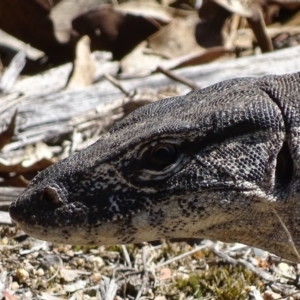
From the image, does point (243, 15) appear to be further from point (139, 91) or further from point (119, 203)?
point (119, 203)

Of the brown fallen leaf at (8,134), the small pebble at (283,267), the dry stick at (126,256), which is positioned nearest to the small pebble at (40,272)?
the dry stick at (126,256)

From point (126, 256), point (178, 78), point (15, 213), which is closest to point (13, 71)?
point (178, 78)

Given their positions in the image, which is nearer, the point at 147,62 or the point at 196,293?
the point at 196,293

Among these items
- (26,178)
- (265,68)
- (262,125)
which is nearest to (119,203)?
(262,125)

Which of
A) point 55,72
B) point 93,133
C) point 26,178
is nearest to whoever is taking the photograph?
point 26,178

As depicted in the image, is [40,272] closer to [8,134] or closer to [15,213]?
[8,134]

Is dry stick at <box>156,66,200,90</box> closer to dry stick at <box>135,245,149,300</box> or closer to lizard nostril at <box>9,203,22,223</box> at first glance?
dry stick at <box>135,245,149,300</box>

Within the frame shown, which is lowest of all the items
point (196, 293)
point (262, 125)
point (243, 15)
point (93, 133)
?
point (196, 293)

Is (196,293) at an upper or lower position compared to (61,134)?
lower

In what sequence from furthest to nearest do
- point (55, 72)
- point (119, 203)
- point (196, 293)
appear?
point (55, 72) < point (196, 293) < point (119, 203)

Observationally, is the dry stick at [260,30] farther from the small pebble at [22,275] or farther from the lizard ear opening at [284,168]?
the lizard ear opening at [284,168]
